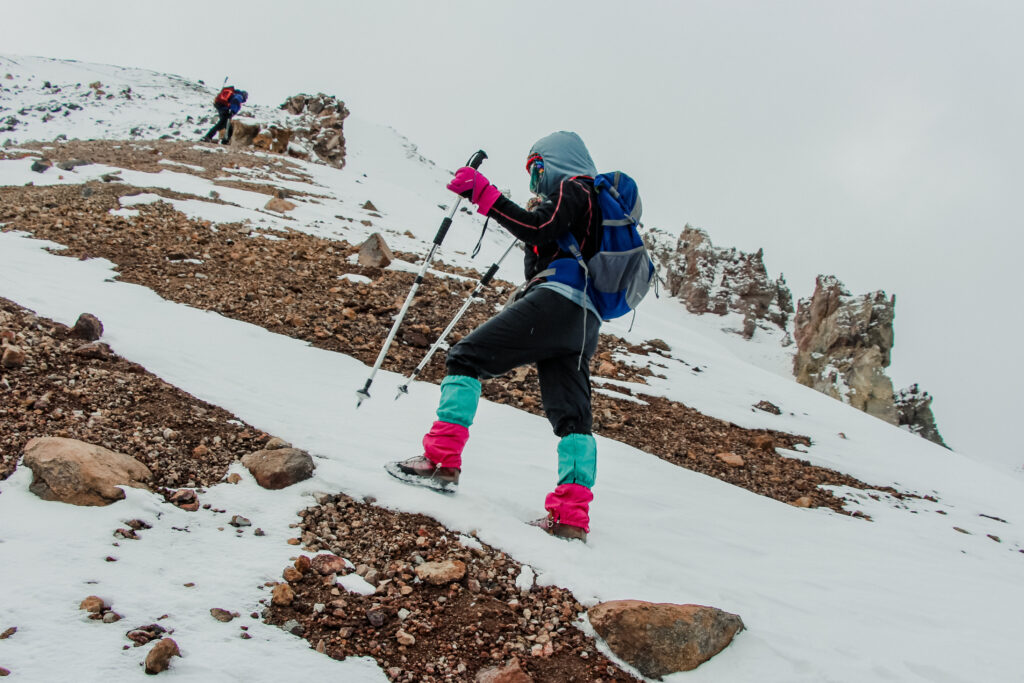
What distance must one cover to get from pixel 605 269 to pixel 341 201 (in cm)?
1435

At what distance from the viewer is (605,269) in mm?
3932

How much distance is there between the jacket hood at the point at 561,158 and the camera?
3.96m

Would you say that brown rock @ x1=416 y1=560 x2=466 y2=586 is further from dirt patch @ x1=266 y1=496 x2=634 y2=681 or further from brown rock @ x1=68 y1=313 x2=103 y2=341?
brown rock @ x1=68 y1=313 x2=103 y2=341

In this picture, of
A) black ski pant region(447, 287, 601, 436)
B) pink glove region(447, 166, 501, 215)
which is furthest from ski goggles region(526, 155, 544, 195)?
black ski pant region(447, 287, 601, 436)

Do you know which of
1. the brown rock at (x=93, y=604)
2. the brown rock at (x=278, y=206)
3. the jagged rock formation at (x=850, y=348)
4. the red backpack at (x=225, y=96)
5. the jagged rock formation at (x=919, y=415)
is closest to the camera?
the brown rock at (x=93, y=604)

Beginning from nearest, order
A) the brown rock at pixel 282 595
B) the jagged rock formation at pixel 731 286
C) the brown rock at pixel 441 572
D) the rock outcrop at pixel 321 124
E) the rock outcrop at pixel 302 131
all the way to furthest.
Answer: the brown rock at pixel 282 595 → the brown rock at pixel 441 572 → the rock outcrop at pixel 302 131 → the rock outcrop at pixel 321 124 → the jagged rock formation at pixel 731 286

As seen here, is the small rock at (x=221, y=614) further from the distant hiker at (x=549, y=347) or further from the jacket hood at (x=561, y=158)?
the jacket hood at (x=561, y=158)

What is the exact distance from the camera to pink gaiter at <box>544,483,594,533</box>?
144 inches

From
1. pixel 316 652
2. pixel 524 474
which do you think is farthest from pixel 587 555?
pixel 316 652

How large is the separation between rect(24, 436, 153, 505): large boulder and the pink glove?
2.51 metres

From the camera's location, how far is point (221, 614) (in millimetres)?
2330

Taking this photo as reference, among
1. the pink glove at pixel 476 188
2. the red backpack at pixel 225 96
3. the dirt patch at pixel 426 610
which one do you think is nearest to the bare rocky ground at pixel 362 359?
the dirt patch at pixel 426 610

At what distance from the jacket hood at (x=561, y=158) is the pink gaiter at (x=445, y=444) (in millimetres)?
1770

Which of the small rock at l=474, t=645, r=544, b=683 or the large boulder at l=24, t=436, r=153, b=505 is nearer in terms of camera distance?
the small rock at l=474, t=645, r=544, b=683
